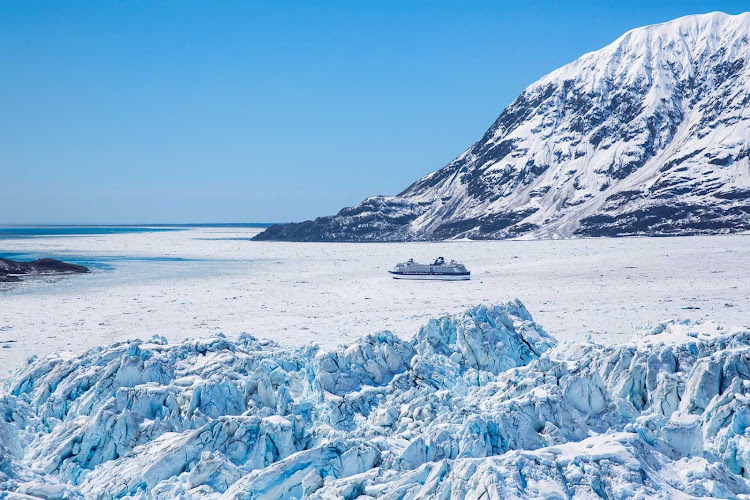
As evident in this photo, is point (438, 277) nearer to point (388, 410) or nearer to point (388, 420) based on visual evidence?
point (388, 410)

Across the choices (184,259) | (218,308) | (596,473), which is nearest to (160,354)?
(596,473)

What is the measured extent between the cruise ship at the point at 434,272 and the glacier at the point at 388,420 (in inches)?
1103

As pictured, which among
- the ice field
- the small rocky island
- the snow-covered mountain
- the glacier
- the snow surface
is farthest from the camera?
the snow-covered mountain

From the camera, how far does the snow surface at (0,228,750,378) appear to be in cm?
2639

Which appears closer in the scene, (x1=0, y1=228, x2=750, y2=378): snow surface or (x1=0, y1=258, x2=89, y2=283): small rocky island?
(x1=0, y1=228, x2=750, y2=378): snow surface

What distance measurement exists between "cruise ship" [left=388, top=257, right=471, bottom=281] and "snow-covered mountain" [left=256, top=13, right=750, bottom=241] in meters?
53.9

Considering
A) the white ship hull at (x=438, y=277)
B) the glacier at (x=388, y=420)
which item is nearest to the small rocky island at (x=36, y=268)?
the white ship hull at (x=438, y=277)

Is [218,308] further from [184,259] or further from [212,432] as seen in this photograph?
[184,259]

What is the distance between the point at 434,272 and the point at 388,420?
114ft

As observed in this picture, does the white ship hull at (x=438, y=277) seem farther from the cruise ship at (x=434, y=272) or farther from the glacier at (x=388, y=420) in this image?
the glacier at (x=388, y=420)

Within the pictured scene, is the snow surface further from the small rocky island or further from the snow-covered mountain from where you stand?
the snow-covered mountain

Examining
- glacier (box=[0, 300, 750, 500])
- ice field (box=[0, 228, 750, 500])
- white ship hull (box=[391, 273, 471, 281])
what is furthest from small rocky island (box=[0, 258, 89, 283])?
glacier (box=[0, 300, 750, 500])

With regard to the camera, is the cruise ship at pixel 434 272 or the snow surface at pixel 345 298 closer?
the snow surface at pixel 345 298

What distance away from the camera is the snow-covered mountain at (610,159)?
10125cm
